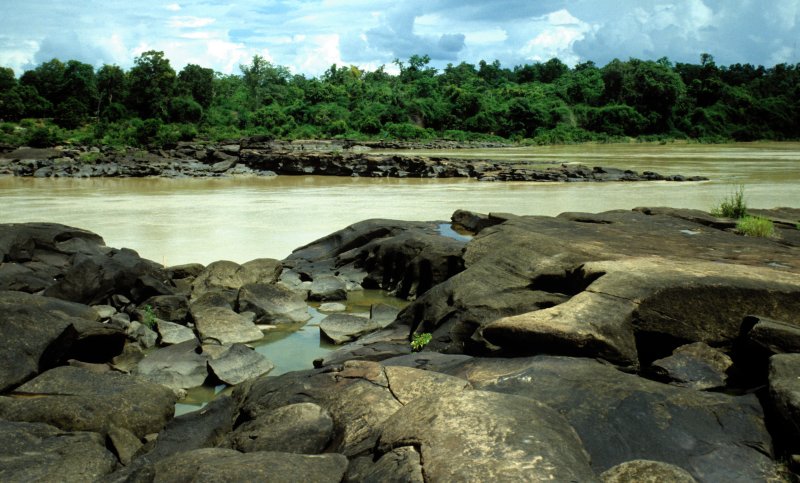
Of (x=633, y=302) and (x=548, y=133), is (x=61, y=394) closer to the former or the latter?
(x=633, y=302)

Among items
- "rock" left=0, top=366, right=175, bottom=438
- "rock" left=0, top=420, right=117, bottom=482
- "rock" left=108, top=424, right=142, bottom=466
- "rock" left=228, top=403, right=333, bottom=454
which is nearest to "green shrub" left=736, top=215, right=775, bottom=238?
"rock" left=228, top=403, right=333, bottom=454

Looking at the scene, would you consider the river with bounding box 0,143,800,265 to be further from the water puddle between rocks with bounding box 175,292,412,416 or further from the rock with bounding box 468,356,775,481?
the rock with bounding box 468,356,775,481

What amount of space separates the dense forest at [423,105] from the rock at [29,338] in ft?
160

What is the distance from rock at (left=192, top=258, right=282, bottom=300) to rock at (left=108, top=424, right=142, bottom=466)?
4.82m

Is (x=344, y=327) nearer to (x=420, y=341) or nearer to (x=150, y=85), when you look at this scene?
(x=420, y=341)

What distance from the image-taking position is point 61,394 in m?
5.93

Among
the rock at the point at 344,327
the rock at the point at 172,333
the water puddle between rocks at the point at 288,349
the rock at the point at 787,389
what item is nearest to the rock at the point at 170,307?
the rock at the point at 172,333

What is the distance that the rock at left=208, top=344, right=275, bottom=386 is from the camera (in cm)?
688

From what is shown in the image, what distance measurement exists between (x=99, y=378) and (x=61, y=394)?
37 cm

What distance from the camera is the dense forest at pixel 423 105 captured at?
66.3m

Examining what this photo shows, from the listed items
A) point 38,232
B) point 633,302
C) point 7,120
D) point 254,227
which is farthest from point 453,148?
point 633,302

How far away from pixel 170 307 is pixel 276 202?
1247 cm

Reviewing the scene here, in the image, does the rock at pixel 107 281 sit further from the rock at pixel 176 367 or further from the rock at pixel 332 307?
the rock at pixel 176 367

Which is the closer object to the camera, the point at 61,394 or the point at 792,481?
the point at 792,481
